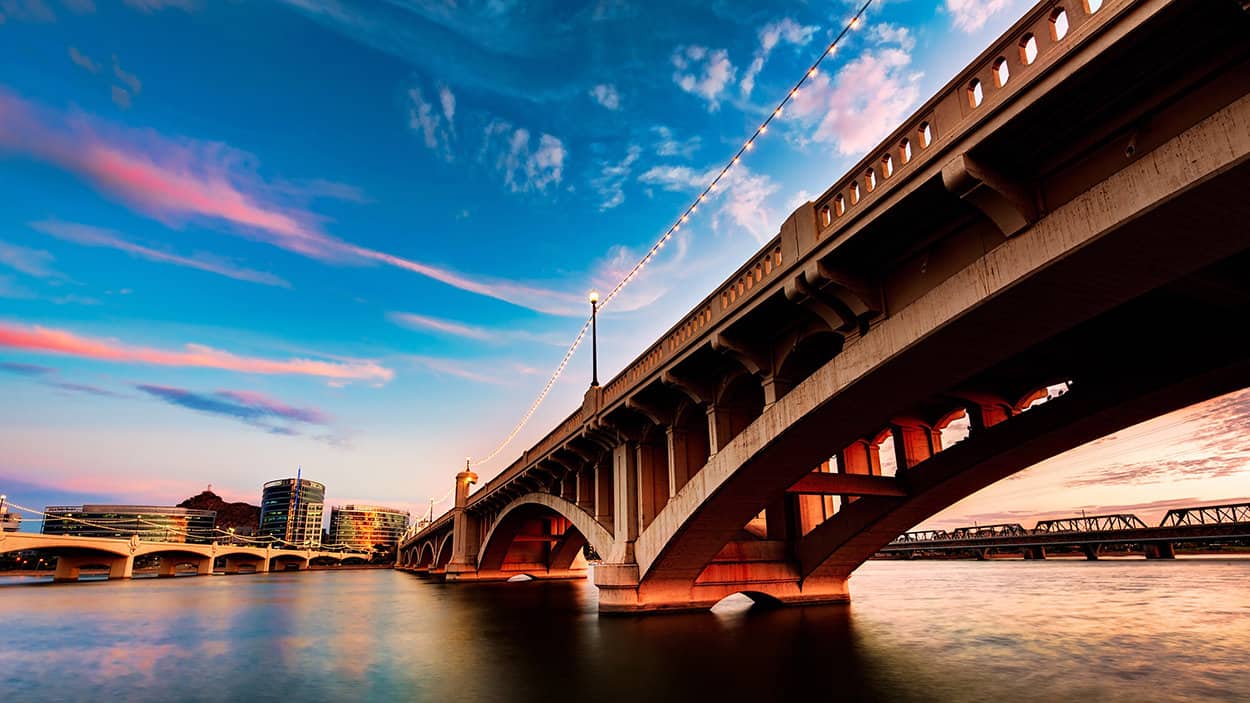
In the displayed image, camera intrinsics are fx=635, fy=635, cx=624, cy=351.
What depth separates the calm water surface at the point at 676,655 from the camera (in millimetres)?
12250

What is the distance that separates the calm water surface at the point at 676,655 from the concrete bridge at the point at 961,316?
3.77 m

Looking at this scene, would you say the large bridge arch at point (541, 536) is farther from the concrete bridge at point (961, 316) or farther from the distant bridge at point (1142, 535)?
the distant bridge at point (1142, 535)

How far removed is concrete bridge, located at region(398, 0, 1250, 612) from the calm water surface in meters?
3.77

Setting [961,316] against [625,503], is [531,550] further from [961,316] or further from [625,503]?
[961,316]

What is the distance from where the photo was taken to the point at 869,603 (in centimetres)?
2972

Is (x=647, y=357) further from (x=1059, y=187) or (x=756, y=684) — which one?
(x=1059, y=187)

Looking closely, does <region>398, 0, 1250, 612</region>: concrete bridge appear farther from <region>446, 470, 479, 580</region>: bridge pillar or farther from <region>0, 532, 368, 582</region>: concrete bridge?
<region>0, 532, 368, 582</region>: concrete bridge

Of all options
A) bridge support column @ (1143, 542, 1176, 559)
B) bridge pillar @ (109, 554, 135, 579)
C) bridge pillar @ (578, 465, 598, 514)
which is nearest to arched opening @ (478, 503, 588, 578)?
bridge pillar @ (578, 465, 598, 514)

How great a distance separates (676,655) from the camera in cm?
1548

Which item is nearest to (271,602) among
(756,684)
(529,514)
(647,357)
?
(529,514)

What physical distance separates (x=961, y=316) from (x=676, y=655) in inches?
410

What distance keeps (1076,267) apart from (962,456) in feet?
39.3

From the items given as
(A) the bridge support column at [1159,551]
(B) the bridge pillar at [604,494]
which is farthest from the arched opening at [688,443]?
(A) the bridge support column at [1159,551]

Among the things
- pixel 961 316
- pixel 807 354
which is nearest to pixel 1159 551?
pixel 807 354
